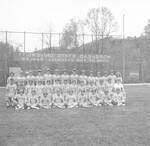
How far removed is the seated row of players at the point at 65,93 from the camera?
40.0ft

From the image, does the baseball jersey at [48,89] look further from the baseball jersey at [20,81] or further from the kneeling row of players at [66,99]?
the baseball jersey at [20,81]

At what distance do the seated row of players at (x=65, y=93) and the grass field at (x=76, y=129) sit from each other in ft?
7.44

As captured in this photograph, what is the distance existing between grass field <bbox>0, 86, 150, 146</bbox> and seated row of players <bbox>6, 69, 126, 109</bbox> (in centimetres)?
227

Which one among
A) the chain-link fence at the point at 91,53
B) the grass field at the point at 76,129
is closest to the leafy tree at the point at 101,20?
the chain-link fence at the point at 91,53

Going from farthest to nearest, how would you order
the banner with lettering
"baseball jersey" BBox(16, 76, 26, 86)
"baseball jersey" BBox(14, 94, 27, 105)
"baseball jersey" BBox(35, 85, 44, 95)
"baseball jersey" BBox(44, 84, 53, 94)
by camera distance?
the banner with lettering → "baseball jersey" BBox(16, 76, 26, 86) → "baseball jersey" BBox(44, 84, 53, 94) → "baseball jersey" BBox(35, 85, 44, 95) → "baseball jersey" BBox(14, 94, 27, 105)

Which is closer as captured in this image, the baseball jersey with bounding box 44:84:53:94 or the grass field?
the grass field

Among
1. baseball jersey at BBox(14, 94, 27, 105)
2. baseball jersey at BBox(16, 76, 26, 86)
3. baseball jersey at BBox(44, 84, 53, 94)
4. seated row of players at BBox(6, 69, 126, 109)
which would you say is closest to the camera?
baseball jersey at BBox(14, 94, 27, 105)

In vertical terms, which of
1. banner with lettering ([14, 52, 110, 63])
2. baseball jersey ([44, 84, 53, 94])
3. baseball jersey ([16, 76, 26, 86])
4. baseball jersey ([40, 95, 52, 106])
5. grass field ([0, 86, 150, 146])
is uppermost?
banner with lettering ([14, 52, 110, 63])

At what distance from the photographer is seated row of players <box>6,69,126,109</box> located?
40.0 ft

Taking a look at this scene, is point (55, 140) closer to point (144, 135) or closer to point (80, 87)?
point (144, 135)

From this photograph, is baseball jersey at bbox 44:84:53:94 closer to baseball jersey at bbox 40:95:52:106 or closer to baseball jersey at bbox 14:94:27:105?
baseball jersey at bbox 40:95:52:106

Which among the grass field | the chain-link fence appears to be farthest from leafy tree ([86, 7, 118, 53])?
the grass field

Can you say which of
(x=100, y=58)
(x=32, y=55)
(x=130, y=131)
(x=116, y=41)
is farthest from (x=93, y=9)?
(x=130, y=131)

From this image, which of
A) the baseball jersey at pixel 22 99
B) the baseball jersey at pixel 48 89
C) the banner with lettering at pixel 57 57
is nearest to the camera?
the baseball jersey at pixel 22 99
